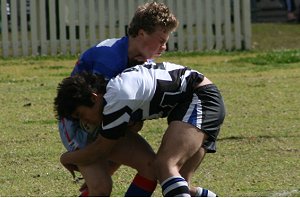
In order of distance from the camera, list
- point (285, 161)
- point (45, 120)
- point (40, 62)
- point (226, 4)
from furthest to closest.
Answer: point (226, 4) < point (40, 62) < point (45, 120) < point (285, 161)

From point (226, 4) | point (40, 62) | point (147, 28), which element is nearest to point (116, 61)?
point (147, 28)

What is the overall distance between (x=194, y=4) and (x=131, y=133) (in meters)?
11.5

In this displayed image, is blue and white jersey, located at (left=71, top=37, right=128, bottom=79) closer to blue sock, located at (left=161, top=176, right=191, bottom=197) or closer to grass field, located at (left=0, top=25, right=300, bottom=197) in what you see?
blue sock, located at (left=161, top=176, right=191, bottom=197)

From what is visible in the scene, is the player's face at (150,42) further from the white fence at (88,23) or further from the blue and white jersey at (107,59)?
the white fence at (88,23)

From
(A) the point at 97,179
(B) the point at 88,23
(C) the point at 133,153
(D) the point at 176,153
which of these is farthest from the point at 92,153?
(B) the point at 88,23

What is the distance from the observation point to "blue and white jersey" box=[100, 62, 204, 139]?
626cm

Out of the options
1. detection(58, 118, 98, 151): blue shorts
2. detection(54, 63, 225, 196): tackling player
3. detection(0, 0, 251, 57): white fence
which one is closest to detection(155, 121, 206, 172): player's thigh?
detection(54, 63, 225, 196): tackling player

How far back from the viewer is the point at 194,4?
59.4 feet

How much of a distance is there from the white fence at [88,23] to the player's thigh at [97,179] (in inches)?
430

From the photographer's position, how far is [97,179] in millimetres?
6684

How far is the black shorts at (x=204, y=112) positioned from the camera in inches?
258

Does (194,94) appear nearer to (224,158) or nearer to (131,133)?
(131,133)

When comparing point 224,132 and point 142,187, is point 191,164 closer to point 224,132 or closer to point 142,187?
point 142,187

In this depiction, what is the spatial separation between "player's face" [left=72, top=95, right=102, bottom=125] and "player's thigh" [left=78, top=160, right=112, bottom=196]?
326mm
